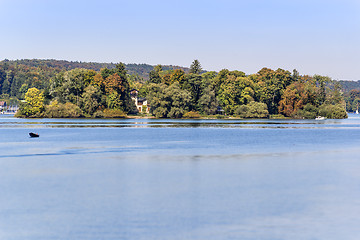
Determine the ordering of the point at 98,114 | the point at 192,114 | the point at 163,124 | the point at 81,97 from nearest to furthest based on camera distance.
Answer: the point at 163,124, the point at 81,97, the point at 98,114, the point at 192,114

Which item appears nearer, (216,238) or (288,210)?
(216,238)

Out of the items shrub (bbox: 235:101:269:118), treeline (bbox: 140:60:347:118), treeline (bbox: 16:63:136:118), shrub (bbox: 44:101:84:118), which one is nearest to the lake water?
shrub (bbox: 44:101:84:118)

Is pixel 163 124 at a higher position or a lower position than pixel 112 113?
lower

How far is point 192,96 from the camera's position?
5950 inches

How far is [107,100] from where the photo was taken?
145250 mm

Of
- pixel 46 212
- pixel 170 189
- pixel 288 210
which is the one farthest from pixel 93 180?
pixel 288 210

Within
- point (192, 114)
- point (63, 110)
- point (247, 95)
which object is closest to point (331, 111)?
point (247, 95)

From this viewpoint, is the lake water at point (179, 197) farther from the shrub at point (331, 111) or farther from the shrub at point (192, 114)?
the shrub at point (331, 111)

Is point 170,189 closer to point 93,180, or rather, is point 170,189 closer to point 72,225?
point 93,180

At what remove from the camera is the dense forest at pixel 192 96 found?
141m

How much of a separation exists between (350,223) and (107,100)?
131185 mm

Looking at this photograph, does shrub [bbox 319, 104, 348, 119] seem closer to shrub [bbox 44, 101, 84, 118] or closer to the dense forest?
the dense forest

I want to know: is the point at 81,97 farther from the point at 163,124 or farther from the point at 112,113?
the point at 163,124

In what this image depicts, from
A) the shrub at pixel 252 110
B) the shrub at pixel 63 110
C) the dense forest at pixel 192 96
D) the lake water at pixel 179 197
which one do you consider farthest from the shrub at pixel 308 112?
the lake water at pixel 179 197
